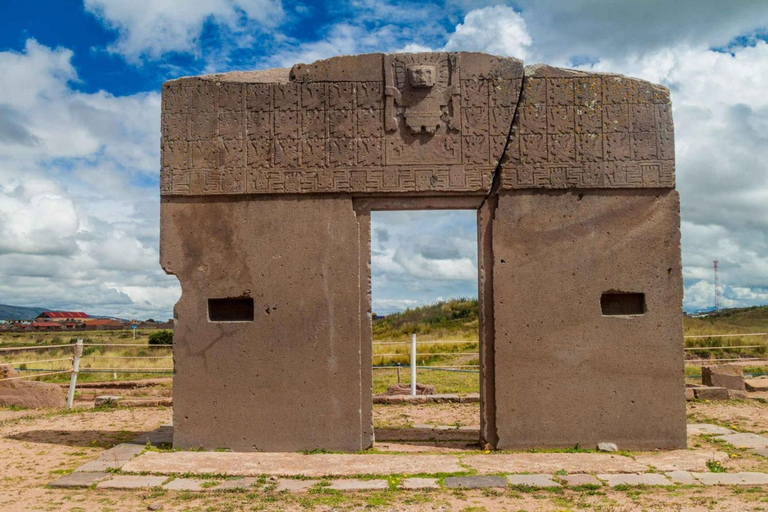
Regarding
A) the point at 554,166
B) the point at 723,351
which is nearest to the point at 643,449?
the point at 554,166

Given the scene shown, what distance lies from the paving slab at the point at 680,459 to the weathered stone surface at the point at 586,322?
21cm

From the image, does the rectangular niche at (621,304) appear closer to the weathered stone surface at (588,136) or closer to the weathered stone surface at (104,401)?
the weathered stone surface at (588,136)

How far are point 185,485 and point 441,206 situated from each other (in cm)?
344

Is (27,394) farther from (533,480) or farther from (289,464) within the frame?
(533,480)

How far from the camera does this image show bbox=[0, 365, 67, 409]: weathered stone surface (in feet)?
32.2

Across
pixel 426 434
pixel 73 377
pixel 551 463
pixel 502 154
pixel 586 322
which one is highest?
pixel 502 154

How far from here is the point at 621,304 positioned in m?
6.44

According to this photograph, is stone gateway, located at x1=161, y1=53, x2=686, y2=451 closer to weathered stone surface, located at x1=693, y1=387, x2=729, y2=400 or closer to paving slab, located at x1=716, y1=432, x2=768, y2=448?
paving slab, located at x1=716, y1=432, x2=768, y2=448

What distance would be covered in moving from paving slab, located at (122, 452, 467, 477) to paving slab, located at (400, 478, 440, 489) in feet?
0.67

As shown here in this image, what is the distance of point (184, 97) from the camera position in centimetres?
648

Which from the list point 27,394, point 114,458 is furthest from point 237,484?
point 27,394

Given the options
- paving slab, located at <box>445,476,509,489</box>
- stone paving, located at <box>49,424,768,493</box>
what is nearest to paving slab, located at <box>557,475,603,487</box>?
stone paving, located at <box>49,424,768,493</box>

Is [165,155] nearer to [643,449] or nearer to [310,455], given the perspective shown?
[310,455]

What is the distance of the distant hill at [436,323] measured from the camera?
20.1 meters
